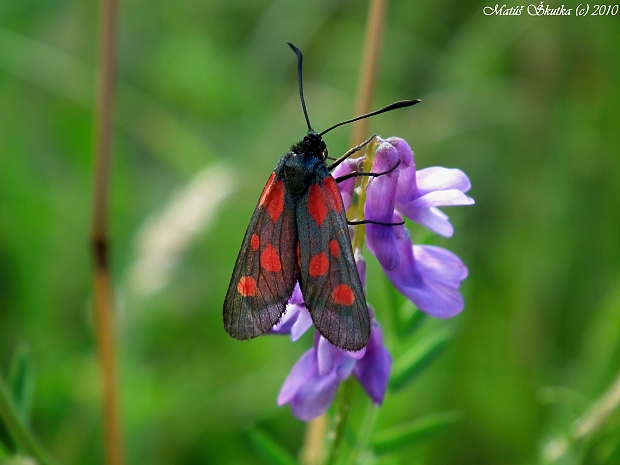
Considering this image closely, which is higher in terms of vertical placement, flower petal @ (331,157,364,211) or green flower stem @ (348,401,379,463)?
flower petal @ (331,157,364,211)

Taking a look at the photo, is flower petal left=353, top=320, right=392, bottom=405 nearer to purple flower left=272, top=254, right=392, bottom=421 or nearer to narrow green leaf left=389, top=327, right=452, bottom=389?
purple flower left=272, top=254, right=392, bottom=421

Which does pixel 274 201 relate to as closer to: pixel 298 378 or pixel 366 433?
pixel 298 378

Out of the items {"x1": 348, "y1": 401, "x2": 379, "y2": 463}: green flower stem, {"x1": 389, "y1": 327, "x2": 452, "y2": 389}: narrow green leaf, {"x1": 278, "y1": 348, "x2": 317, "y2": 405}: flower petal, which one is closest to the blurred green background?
{"x1": 389, "y1": 327, "x2": 452, "y2": 389}: narrow green leaf

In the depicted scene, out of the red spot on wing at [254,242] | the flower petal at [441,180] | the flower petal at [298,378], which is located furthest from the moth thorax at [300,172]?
the flower petal at [298,378]

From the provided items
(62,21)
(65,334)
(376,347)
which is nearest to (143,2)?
(62,21)

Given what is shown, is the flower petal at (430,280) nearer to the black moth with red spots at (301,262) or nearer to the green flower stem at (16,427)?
the black moth with red spots at (301,262)

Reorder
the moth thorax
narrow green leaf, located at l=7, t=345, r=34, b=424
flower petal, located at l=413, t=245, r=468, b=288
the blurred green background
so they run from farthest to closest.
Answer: the blurred green background < narrow green leaf, located at l=7, t=345, r=34, b=424 < the moth thorax < flower petal, located at l=413, t=245, r=468, b=288

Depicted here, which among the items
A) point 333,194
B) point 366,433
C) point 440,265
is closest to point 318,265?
point 333,194

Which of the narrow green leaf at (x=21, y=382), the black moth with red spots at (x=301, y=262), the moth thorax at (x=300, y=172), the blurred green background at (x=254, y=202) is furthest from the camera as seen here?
the blurred green background at (x=254, y=202)
